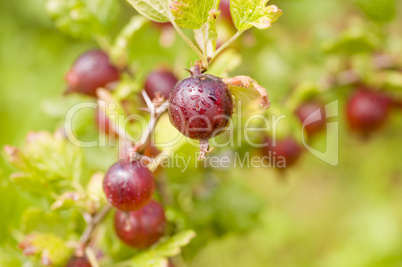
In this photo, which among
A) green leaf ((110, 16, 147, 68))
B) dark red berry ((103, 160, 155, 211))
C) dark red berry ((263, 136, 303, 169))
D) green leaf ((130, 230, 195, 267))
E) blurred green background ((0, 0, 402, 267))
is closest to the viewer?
dark red berry ((103, 160, 155, 211))

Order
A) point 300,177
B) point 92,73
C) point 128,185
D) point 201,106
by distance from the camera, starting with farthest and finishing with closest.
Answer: point 300,177 < point 92,73 < point 128,185 < point 201,106

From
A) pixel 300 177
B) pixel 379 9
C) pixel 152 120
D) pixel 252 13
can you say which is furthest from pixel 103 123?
pixel 300 177

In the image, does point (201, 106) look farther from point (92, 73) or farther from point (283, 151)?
point (283, 151)

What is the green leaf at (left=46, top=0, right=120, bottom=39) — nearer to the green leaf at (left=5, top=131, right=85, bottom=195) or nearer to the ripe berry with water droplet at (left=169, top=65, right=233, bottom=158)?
the green leaf at (left=5, top=131, right=85, bottom=195)

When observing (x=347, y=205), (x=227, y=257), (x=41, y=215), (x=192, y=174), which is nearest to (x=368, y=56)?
(x=192, y=174)

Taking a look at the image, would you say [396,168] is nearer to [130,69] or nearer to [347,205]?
[347,205]

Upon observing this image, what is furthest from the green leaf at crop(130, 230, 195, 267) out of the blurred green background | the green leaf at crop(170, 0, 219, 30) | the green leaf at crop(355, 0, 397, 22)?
the blurred green background

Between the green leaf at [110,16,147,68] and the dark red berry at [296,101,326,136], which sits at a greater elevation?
the green leaf at [110,16,147,68]
